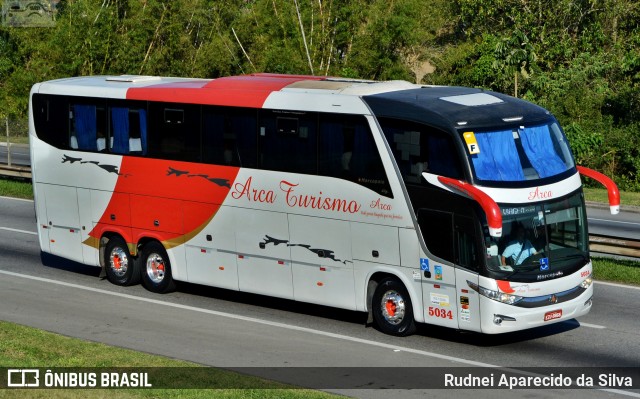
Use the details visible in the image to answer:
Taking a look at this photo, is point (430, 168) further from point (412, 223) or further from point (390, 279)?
point (390, 279)

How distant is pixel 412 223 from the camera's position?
1850cm

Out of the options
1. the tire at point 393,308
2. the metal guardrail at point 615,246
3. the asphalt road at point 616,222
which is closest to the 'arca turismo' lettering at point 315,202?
the tire at point 393,308

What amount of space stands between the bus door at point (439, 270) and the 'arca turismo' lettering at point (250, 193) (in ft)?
10.9

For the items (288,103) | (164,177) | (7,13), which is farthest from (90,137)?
(7,13)

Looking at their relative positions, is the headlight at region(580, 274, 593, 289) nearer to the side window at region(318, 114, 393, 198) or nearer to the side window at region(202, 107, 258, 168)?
the side window at region(318, 114, 393, 198)

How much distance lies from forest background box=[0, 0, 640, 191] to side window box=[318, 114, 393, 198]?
2287cm

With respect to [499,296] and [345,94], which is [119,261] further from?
[499,296]

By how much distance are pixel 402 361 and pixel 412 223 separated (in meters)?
2.33

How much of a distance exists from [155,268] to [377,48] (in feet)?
92.3

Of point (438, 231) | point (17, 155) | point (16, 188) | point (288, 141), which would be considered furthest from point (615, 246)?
point (17, 155)

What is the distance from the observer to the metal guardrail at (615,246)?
23453mm

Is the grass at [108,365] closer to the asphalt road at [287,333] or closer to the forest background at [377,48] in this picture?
the asphalt road at [287,333]

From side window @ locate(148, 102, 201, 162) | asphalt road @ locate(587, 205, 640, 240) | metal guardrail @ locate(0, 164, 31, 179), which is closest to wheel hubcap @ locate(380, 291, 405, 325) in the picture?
side window @ locate(148, 102, 201, 162)

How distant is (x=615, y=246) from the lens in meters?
23.7
